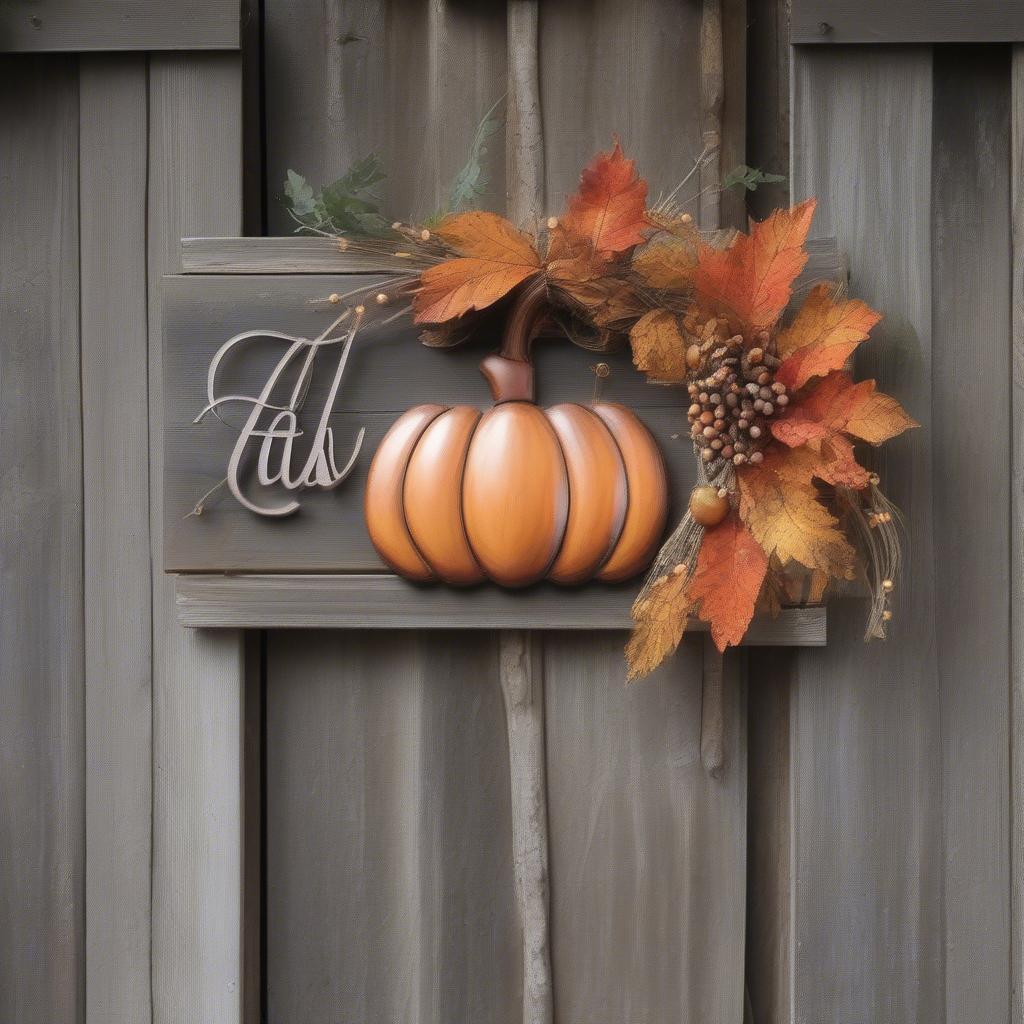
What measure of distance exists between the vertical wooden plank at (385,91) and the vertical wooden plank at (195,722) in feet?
0.22

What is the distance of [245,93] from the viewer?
982 mm

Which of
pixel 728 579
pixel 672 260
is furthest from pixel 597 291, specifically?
pixel 728 579

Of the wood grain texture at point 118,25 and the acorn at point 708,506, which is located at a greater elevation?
the wood grain texture at point 118,25

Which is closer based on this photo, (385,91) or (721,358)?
(721,358)

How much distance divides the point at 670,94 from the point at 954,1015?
107 centimetres

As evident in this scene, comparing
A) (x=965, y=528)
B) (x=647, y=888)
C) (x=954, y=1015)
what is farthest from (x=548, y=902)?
(x=965, y=528)

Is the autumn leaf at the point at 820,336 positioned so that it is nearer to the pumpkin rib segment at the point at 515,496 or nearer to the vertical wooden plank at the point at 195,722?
the pumpkin rib segment at the point at 515,496

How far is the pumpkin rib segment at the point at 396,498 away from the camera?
89 centimetres

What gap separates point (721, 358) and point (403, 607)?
41cm

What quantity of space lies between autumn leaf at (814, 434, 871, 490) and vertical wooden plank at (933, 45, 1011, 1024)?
0.21 meters

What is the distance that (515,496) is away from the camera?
0.86 metres

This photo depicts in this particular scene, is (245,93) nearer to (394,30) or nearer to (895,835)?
(394,30)

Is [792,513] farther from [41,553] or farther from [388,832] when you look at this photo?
[41,553]

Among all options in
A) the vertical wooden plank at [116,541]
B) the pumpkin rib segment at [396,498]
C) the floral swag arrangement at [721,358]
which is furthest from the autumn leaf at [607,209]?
the vertical wooden plank at [116,541]
